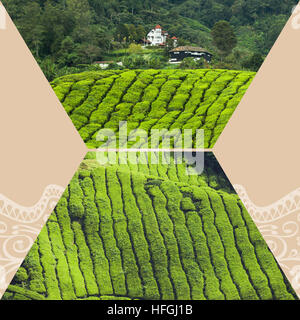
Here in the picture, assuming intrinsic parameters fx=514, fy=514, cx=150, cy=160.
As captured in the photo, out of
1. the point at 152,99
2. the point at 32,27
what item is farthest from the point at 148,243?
the point at 32,27

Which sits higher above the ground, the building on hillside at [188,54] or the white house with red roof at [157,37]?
the white house with red roof at [157,37]

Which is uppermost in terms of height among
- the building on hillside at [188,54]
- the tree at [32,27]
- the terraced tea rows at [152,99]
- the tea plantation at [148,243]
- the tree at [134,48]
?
the tree at [32,27]

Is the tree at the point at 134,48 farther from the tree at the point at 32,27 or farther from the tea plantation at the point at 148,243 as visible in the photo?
the tea plantation at the point at 148,243

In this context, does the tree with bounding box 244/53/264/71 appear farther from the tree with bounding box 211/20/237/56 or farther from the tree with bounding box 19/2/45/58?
the tree with bounding box 19/2/45/58

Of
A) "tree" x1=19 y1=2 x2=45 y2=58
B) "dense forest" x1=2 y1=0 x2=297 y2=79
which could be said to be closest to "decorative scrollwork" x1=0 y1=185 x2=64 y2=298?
"dense forest" x1=2 y1=0 x2=297 y2=79

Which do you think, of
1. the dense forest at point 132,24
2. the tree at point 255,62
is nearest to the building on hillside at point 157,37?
the dense forest at point 132,24

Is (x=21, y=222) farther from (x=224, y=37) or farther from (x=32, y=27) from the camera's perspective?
(x=224, y=37)

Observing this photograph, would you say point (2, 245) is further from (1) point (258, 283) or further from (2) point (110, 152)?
(1) point (258, 283)
